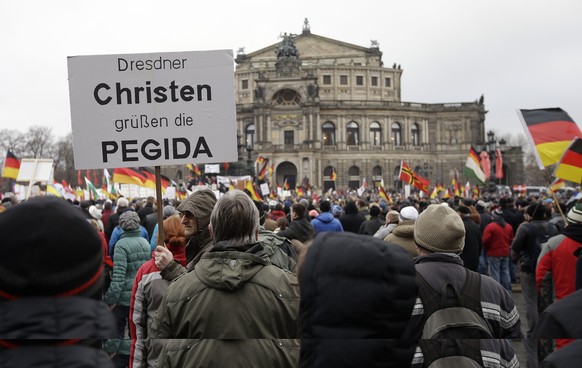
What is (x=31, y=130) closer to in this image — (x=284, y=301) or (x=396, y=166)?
(x=396, y=166)

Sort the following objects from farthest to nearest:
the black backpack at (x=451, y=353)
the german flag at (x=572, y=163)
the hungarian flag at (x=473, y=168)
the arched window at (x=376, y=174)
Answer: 1. the arched window at (x=376, y=174)
2. the hungarian flag at (x=473, y=168)
3. the german flag at (x=572, y=163)
4. the black backpack at (x=451, y=353)

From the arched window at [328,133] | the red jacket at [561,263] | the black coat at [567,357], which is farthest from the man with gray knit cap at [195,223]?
the arched window at [328,133]

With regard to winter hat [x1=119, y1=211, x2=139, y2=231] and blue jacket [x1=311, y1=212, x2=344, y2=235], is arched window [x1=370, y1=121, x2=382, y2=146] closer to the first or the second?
blue jacket [x1=311, y1=212, x2=344, y2=235]

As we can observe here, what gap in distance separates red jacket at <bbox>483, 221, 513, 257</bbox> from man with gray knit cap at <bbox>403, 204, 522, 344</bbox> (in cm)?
790

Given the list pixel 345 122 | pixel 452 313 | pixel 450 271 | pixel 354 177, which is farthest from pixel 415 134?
pixel 452 313

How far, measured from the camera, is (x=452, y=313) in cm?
307

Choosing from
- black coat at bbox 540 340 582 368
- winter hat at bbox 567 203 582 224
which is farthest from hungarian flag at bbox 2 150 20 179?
black coat at bbox 540 340 582 368

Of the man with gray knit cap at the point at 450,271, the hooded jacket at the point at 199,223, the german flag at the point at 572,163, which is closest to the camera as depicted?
the man with gray knit cap at the point at 450,271

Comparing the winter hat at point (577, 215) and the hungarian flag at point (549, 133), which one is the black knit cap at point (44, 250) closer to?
the winter hat at point (577, 215)

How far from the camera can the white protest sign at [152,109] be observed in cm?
486

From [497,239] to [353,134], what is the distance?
63802mm

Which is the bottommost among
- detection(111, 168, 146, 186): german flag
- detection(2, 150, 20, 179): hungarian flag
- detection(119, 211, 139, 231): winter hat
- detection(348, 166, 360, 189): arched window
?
detection(348, 166, 360, 189): arched window

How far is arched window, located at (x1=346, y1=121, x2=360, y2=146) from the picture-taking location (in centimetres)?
7369

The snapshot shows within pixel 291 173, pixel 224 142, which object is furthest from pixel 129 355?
pixel 291 173
